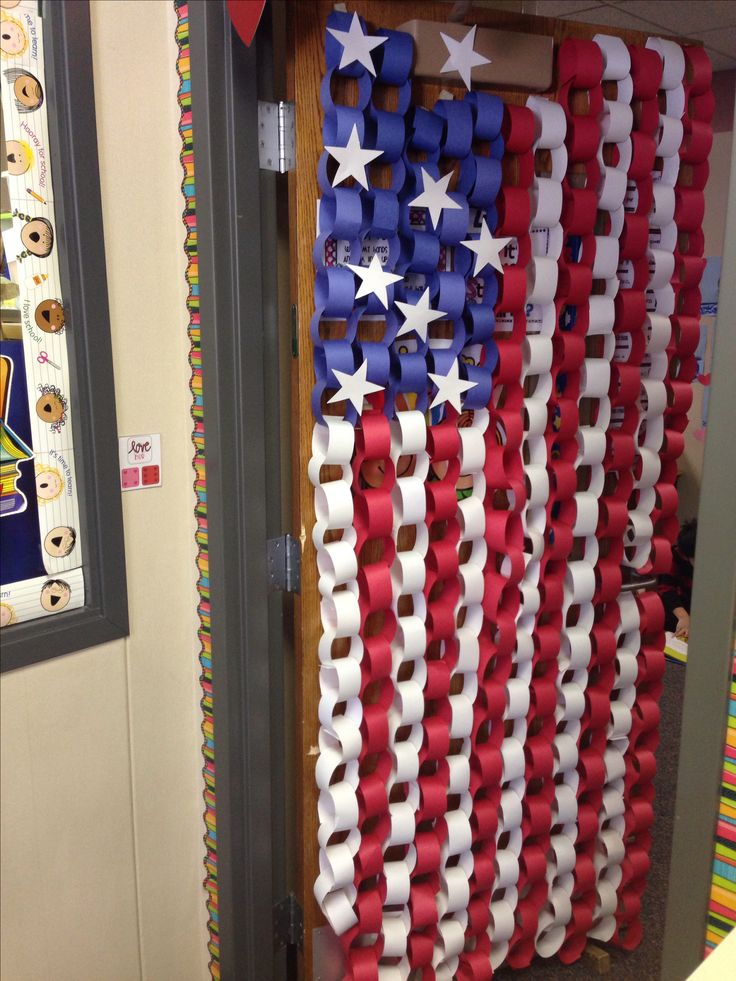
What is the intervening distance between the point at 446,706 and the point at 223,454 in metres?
0.76

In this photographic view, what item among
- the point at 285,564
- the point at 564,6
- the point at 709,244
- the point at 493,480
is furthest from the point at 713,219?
the point at 285,564

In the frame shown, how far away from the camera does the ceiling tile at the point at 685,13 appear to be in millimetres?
3545

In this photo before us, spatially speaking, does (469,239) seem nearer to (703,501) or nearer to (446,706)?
(703,501)

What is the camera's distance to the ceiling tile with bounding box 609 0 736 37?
354 centimetres

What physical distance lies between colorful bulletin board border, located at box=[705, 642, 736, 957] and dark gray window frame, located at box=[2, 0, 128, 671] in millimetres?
1044

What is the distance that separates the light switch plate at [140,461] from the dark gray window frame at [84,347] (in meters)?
0.03

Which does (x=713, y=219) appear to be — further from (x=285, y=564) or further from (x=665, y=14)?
(x=285, y=564)

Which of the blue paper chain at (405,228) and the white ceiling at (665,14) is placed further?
the white ceiling at (665,14)

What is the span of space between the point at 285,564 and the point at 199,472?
263mm

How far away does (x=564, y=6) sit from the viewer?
3.72m

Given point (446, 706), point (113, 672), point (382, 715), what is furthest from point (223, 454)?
point (446, 706)

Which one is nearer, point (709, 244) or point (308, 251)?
point (308, 251)

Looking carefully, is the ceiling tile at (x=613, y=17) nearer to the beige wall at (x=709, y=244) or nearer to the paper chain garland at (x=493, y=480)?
the beige wall at (x=709, y=244)

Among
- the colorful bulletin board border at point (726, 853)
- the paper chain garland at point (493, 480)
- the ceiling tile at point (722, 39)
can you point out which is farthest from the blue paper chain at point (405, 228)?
the ceiling tile at point (722, 39)
